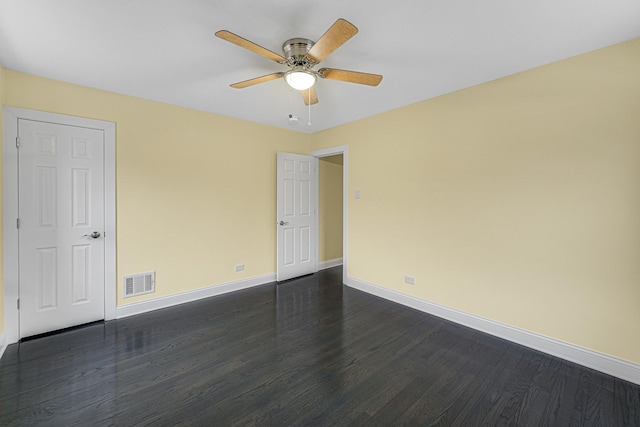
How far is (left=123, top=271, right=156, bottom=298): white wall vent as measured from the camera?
2928 millimetres

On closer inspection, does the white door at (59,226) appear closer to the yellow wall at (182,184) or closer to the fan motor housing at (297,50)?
the yellow wall at (182,184)

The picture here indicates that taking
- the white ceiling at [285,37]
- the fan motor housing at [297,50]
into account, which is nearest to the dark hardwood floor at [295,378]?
the fan motor housing at [297,50]

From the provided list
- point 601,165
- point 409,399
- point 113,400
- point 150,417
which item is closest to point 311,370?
point 409,399

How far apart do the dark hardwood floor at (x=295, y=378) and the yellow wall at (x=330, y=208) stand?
2122 mm

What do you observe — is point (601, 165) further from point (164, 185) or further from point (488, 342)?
point (164, 185)

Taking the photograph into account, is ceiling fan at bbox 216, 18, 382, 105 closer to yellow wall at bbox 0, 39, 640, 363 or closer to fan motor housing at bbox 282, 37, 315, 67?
fan motor housing at bbox 282, 37, 315, 67

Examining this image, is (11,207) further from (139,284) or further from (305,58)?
(305,58)

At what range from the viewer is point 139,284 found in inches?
118

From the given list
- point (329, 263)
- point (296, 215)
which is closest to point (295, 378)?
point (296, 215)

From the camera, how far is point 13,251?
92.9 inches

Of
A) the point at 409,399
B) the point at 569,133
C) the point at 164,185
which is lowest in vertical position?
the point at 409,399

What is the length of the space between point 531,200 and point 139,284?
13.8 ft

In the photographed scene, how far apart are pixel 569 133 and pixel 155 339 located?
163 inches

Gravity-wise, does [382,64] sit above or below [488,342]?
above
